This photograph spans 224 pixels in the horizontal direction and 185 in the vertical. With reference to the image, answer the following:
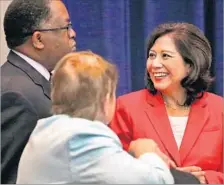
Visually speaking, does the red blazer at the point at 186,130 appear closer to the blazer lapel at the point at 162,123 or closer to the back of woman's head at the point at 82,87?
the blazer lapel at the point at 162,123

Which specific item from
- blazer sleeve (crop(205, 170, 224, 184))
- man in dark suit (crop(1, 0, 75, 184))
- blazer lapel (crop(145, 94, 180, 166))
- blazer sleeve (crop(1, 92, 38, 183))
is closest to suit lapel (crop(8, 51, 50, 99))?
man in dark suit (crop(1, 0, 75, 184))

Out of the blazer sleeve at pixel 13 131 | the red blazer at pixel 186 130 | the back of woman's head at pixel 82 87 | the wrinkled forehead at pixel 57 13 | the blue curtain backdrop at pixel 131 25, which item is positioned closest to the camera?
the back of woman's head at pixel 82 87

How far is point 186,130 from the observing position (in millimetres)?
1846

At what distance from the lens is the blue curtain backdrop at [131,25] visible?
2314mm

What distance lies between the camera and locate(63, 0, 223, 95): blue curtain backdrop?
7.59 feet

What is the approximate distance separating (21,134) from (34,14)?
17.2 inches

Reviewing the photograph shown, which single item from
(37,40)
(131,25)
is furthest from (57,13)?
(131,25)

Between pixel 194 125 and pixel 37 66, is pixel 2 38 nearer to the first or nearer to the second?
pixel 37 66

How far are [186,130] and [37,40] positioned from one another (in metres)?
0.64

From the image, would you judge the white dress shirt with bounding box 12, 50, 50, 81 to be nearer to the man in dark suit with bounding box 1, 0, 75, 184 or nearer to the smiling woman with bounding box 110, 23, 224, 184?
the man in dark suit with bounding box 1, 0, 75, 184

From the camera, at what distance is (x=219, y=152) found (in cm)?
180

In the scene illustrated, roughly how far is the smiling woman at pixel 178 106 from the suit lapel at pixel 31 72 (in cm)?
39

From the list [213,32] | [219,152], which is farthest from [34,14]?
[213,32]

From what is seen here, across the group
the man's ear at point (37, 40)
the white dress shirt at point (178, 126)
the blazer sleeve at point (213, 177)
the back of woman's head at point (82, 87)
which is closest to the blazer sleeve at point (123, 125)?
the white dress shirt at point (178, 126)
